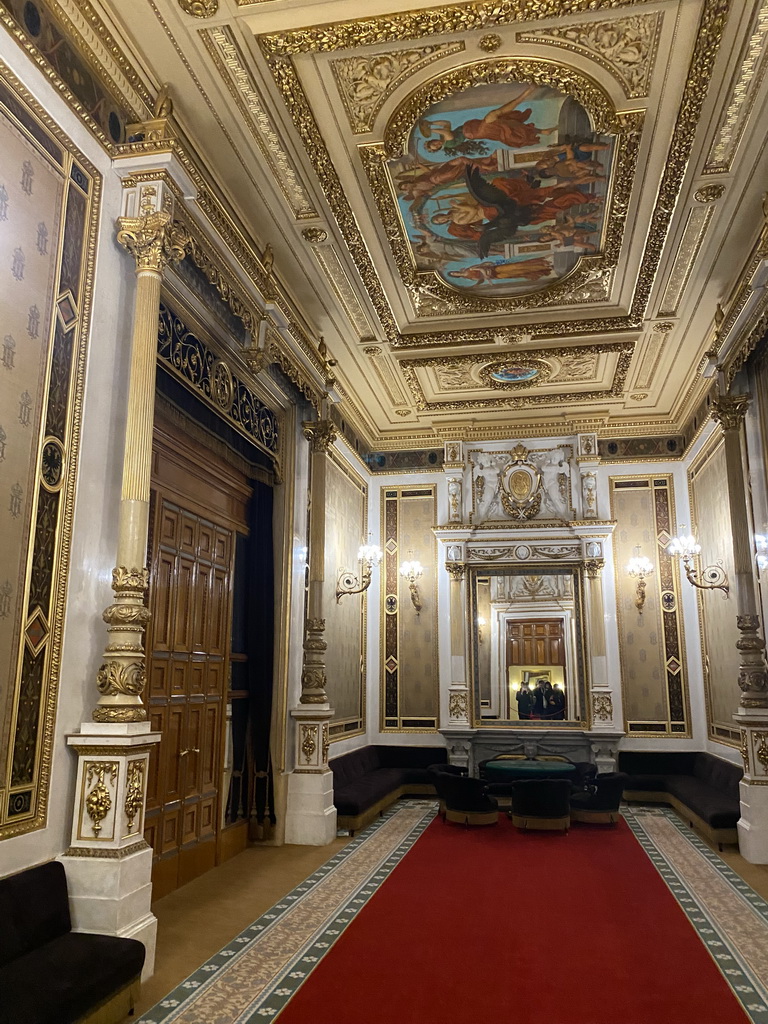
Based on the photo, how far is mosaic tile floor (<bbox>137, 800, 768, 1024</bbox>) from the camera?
3.82 meters

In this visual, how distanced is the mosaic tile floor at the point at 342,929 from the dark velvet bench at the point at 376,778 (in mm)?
314

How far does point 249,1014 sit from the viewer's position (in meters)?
3.69

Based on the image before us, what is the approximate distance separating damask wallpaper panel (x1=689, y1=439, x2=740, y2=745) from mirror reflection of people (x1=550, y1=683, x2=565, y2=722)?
1.87m

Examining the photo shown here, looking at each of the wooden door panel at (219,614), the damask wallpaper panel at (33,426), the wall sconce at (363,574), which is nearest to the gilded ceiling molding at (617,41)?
the damask wallpaper panel at (33,426)

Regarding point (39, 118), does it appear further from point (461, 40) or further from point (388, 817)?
point (388, 817)

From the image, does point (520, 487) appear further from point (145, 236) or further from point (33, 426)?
point (33, 426)

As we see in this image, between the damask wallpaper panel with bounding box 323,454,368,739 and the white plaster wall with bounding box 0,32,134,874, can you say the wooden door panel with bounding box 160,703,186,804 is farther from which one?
the damask wallpaper panel with bounding box 323,454,368,739

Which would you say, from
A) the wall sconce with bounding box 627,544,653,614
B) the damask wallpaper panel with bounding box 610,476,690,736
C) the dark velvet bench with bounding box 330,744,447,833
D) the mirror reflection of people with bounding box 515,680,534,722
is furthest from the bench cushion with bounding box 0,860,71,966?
the wall sconce with bounding box 627,544,653,614

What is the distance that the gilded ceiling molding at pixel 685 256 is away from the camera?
20.9 ft

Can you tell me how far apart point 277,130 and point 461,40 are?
1376 millimetres

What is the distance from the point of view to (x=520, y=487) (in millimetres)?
11359

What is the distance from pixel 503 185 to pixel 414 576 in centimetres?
641

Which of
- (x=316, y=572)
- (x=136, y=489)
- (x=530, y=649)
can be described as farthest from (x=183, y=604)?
(x=530, y=649)

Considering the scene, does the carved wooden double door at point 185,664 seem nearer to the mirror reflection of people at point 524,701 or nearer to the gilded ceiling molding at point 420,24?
the gilded ceiling molding at point 420,24
